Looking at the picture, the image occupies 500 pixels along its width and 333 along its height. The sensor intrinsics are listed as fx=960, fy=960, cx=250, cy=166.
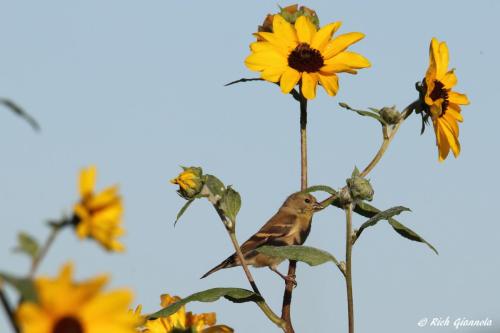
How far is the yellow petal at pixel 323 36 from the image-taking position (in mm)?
4258

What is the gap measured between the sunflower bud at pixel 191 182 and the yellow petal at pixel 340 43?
784 mm

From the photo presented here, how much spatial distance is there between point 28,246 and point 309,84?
3.03 metres

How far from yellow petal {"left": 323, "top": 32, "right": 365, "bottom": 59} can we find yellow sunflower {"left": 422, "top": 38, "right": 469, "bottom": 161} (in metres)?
0.34

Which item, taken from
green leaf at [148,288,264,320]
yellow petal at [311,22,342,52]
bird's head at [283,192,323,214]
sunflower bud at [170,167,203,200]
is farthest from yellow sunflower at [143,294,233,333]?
bird's head at [283,192,323,214]

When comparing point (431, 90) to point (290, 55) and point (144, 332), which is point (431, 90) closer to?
point (290, 55)

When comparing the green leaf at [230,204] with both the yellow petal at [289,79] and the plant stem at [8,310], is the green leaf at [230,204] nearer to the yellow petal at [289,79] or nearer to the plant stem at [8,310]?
the yellow petal at [289,79]

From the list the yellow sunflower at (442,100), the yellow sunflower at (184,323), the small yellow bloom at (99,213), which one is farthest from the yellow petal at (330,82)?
the small yellow bloom at (99,213)

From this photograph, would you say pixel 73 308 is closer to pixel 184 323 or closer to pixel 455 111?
pixel 184 323

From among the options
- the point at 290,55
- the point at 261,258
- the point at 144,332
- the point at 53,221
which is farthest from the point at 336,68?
the point at 261,258

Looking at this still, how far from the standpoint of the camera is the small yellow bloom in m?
1.23

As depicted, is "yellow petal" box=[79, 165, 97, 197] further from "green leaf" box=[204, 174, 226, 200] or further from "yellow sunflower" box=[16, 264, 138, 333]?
"green leaf" box=[204, 174, 226, 200]

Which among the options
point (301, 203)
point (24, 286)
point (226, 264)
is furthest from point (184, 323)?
point (301, 203)

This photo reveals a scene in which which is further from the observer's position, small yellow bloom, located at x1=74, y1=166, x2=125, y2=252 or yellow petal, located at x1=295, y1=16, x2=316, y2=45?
yellow petal, located at x1=295, y1=16, x2=316, y2=45

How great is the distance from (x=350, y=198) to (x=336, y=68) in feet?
2.12
